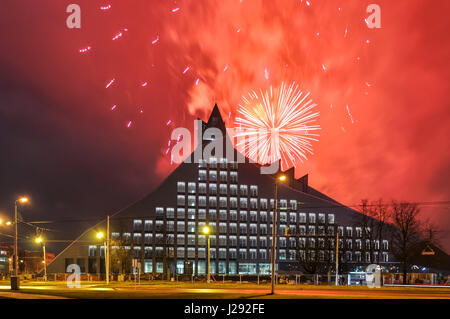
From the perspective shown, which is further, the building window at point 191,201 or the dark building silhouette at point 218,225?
the building window at point 191,201

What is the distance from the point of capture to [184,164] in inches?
4860

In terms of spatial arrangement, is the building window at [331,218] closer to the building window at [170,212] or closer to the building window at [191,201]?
the building window at [191,201]

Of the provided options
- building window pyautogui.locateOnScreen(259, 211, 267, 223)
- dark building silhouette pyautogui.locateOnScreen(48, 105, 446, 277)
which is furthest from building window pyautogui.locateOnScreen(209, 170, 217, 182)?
building window pyautogui.locateOnScreen(259, 211, 267, 223)

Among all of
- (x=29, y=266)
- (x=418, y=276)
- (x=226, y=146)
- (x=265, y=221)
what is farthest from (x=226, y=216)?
(x=29, y=266)

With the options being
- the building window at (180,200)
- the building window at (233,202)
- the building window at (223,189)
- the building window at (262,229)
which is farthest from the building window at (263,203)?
the building window at (180,200)

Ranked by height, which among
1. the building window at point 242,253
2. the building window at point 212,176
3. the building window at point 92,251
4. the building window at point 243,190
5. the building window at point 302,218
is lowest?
the building window at point 242,253

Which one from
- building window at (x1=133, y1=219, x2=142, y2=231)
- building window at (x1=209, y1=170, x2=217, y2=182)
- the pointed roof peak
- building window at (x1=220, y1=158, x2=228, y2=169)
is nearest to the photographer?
building window at (x1=133, y1=219, x2=142, y2=231)

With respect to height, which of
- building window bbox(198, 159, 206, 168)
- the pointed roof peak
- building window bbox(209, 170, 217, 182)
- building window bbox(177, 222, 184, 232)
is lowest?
building window bbox(177, 222, 184, 232)

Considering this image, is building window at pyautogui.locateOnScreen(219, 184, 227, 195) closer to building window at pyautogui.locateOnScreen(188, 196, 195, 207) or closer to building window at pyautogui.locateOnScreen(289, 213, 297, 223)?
building window at pyautogui.locateOnScreen(188, 196, 195, 207)

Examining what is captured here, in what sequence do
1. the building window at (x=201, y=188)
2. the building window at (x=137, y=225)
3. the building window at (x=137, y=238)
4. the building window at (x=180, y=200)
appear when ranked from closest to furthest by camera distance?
the building window at (x=137, y=238), the building window at (x=137, y=225), the building window at (x=180, y=200), the building window at (x=201, y=188)

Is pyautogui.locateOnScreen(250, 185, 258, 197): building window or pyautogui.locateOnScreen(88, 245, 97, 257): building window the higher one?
pyautogui.locateOnScreen(250, 185, 258, 197): building window

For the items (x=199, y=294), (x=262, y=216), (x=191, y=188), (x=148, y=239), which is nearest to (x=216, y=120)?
(x=191, y=188)

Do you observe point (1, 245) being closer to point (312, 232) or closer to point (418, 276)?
point (312, 232)
